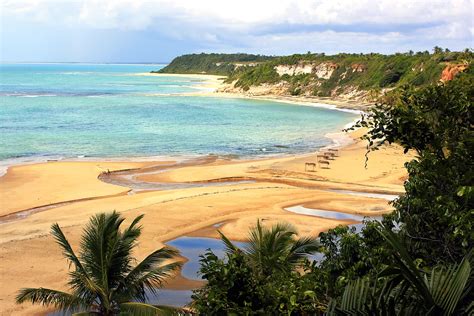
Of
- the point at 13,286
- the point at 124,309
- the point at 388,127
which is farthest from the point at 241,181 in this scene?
the point at 388,127

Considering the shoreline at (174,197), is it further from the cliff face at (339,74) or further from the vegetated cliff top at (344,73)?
the vegetated cliff top at (344,73)

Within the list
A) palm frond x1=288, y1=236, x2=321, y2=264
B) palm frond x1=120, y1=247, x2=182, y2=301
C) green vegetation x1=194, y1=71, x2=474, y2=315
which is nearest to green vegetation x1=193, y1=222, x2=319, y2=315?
green vegetation x1=194, y1=71, x2=474, y2=315

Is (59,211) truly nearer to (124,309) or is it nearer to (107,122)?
(124,309)

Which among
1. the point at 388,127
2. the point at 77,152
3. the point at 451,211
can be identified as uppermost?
the point at 388,127

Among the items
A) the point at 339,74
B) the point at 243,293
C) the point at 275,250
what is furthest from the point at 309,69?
the point at 243,293

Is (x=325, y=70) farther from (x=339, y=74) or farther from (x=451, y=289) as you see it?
(x=451, y=289)

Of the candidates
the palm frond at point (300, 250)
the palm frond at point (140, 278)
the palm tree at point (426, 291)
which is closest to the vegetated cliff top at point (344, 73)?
the palm frond at point (300, 250)
